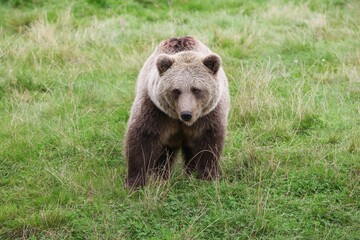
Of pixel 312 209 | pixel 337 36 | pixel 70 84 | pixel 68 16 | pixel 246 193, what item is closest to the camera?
pixel 312 209

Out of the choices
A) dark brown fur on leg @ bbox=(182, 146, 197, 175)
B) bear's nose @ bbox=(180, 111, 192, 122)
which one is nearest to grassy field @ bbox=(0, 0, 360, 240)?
dark brown fur on leg @ bbox=(182, 146, 197, 175)

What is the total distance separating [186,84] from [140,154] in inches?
33.1

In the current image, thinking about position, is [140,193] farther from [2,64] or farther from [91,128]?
[2,64]

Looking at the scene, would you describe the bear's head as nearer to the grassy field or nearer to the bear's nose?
the bear's nose

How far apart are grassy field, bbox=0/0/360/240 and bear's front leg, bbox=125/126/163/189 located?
19cm

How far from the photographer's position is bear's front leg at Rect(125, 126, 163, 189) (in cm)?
547

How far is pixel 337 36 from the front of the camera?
10.2 m

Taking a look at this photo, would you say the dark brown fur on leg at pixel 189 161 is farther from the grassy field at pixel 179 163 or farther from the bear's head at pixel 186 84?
the bear's head at pixel 186 84

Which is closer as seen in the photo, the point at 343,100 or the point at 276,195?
the point at 276,195

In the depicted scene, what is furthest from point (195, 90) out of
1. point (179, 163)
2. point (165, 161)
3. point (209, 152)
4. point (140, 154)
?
point (179, 163)

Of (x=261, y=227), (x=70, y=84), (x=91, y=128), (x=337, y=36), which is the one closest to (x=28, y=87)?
(x=70, y=84)

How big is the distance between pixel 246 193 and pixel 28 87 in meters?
4.16

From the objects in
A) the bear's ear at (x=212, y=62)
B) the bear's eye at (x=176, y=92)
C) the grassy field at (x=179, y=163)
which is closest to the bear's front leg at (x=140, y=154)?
the grassy field at (x=179, y=163)

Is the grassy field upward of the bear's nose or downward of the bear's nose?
downward
